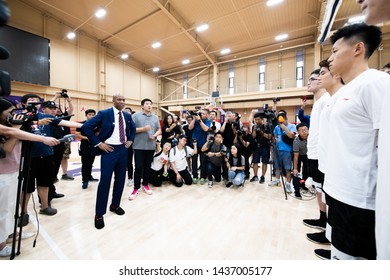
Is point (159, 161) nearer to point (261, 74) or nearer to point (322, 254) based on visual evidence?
point (322, 254)

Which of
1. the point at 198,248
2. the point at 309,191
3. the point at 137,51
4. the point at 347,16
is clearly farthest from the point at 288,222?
the point at 137,51

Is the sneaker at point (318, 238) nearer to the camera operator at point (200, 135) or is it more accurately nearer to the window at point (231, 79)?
the camera operator at point (200, 135)

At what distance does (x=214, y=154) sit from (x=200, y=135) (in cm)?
56

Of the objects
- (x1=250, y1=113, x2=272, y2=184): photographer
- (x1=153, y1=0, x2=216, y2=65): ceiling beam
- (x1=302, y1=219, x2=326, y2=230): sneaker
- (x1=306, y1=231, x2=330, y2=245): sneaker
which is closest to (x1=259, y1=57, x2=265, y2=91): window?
(x1=153, y1=0, x2=216, y2=65): ceiling beam

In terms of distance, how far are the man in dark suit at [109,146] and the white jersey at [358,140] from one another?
6.56 ft

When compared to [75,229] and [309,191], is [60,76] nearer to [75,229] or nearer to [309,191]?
[75,229]

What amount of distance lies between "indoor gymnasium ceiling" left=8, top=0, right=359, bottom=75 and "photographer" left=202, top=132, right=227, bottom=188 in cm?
650

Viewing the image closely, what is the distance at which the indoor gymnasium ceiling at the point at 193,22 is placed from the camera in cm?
699

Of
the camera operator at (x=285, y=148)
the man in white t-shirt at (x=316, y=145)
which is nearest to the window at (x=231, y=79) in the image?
the camera operator at (x=285, y=148)

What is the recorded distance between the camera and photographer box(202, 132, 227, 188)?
134 inches

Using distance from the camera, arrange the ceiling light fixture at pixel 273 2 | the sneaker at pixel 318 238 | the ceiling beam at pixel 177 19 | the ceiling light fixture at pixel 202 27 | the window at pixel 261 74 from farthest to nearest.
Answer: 1. the window at pixel 261 74
2. the ceiling light fixture at pixel 202 27
3. the ceiling beam at pixel 177 19
4. the ceiling light fixture at pixel 273 2
5. the sneaker at pixel 318 238

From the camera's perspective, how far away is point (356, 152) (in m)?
0.80

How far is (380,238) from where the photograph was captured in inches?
21.5

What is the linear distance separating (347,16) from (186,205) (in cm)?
993
